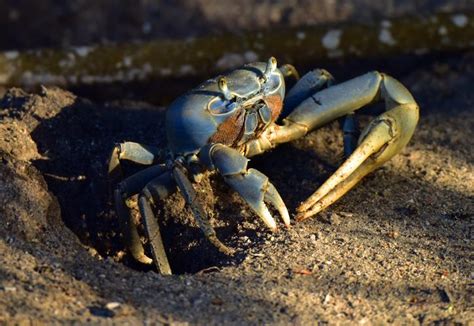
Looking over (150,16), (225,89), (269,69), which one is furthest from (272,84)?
(150,16)

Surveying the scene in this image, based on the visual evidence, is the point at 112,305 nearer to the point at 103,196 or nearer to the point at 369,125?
the point at 103,196

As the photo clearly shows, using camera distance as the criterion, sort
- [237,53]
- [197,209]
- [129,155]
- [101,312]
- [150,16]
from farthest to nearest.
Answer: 1. [150,16]
2. [237,53]
3. [129,155]
4. [197,209]
5. [101,312]

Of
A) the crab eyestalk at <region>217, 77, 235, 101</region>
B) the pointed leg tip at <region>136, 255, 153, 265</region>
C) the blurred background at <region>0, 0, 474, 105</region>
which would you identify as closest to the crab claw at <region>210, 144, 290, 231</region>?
the crab eyestalk at <region>217, 77, 235, 101</region>

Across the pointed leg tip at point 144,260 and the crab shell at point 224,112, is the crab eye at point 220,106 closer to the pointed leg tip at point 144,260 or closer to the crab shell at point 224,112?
the crab shell at point 224,112

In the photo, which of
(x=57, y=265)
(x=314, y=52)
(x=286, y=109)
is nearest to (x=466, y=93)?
(x=314, y=52)

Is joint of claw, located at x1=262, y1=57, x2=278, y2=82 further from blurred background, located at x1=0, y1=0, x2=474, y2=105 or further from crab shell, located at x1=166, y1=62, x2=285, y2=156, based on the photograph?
blurred background, located at x1=0, y1=0, x2=474, y2=105

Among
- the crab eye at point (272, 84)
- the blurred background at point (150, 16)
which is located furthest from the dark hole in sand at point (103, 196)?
the blurred background at point (150, 16)

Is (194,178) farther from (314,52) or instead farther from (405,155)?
(314,52)
